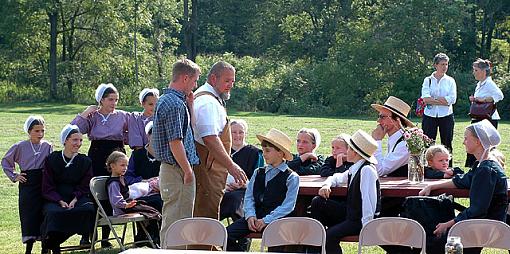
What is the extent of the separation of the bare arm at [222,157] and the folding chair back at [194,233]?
27.0 inches

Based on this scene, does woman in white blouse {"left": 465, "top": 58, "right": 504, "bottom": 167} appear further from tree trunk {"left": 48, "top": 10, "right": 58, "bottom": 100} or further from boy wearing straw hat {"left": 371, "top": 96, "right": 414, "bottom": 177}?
tree trunk {"left": 48, "top": 10, "right": 58, "bottom": 100}

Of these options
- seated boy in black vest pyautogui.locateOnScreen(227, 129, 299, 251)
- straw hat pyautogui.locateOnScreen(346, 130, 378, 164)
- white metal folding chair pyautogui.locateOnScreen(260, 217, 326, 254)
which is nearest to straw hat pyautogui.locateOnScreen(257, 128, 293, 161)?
seated boy in black vest pyautogui.locateOnScreen(227, 129, 299, 251)

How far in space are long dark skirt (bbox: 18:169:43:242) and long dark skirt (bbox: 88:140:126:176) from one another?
2.50 ft

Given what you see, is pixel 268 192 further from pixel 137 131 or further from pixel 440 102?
pixel 440 102

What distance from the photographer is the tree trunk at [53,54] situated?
40.1 m

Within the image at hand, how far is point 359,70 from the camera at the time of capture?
115 feet

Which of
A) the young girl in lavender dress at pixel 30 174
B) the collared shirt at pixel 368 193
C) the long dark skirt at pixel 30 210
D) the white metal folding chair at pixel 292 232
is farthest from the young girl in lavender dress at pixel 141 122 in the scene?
the white metal folding chair at pixel 292 232

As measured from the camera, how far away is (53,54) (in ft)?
134

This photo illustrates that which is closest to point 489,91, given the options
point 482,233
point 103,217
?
point 103,217

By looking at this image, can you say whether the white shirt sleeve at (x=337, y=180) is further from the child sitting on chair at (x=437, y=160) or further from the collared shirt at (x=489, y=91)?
the collared shirt at (x=489, y=91)

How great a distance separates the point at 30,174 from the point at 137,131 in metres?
1.21

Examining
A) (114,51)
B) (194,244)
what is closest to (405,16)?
(114,51)

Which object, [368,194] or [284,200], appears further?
[284,200]

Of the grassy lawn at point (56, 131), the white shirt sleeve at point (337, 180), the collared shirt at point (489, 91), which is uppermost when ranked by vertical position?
the collared shirt at point (489, 91)
